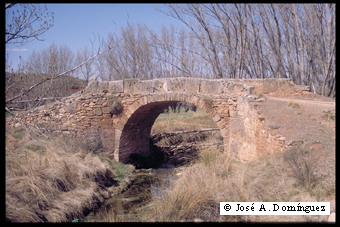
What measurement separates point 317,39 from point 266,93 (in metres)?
4.55

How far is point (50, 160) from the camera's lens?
6730 mm

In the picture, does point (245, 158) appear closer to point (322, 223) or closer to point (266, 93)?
point (266, 93)

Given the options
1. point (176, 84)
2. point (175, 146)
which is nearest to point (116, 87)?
point (176, 84)

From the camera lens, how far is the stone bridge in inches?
301

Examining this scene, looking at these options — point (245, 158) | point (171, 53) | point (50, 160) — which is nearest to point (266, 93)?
point (245, 158)

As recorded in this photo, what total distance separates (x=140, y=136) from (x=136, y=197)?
13.8ft

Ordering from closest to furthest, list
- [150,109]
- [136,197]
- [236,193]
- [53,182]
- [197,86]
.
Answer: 1. [236,193]
2. [53,182]
3. [136,197]
4. [197,86]
5. [150,109]

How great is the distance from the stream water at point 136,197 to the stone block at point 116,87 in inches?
102

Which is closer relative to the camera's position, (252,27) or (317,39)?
(317,39)

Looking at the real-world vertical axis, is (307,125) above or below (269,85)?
below

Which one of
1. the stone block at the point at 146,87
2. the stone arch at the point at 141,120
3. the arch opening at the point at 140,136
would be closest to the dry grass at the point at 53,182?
the stone arch at the point at 141,120

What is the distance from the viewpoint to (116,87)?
380 inches

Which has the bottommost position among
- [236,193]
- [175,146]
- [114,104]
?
[175,146]

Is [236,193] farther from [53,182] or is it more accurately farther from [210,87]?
[210,87]
